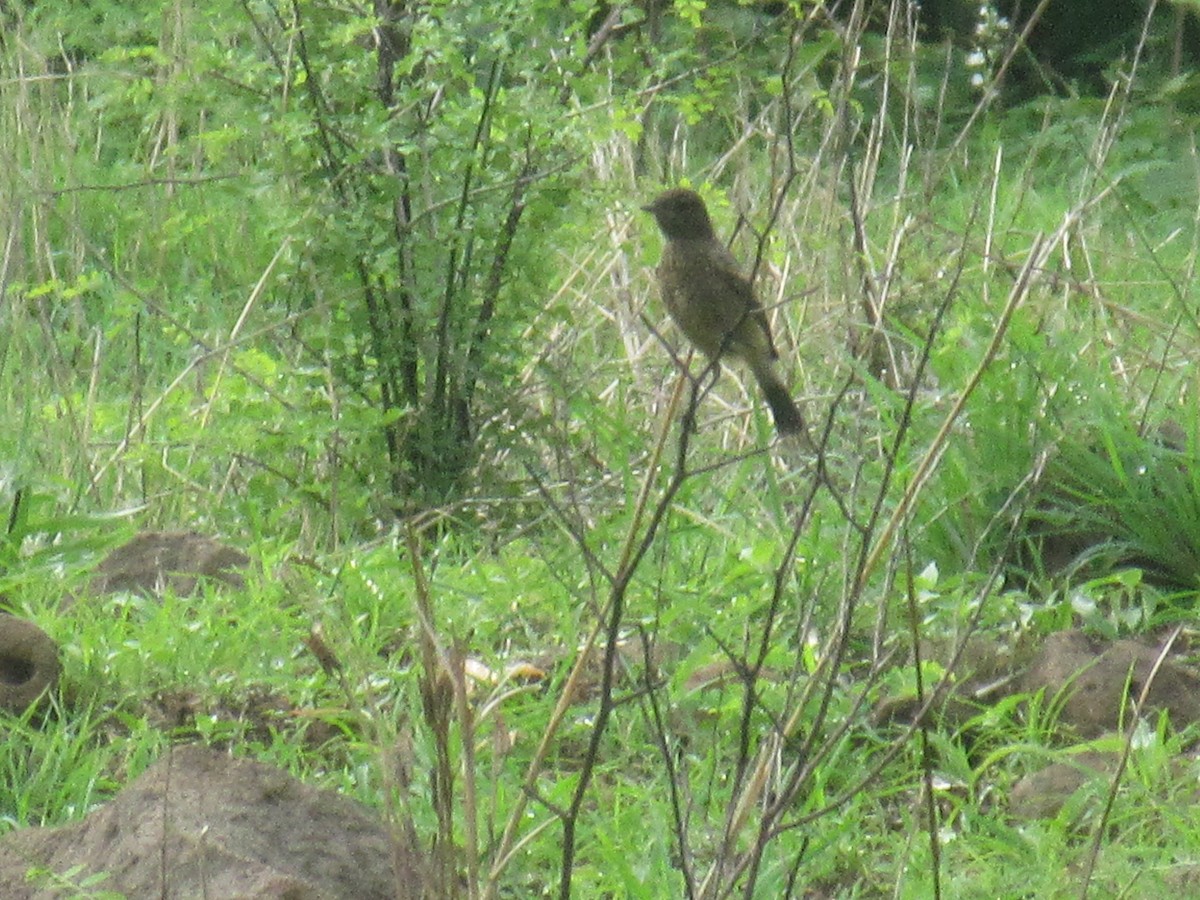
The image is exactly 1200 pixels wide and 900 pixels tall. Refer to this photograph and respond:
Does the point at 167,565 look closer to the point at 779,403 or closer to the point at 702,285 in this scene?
the point at 702,285

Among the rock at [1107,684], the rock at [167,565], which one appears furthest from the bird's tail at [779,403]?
the rock at [167,565]

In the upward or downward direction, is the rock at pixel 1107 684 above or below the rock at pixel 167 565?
above

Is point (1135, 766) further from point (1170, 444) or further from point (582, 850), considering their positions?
point (1170, 444)

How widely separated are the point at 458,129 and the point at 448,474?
0.97 meters

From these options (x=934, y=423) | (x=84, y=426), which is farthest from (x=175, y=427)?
(x=934, y=423)

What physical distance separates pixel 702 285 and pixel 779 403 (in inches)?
15.8

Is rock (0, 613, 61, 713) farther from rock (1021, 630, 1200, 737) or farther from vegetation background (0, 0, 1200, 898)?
rock (1021, 630, 1200, 737)

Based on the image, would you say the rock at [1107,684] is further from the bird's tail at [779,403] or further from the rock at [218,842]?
the rock at [218,842]

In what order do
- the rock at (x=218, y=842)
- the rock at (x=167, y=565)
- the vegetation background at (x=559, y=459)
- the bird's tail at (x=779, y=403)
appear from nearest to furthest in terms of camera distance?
the rock at (x=218, y=842), the vegetation background at (x=559, y=459), the rock at (x=167, y=565), the bird's tail at (x=779, y=403)

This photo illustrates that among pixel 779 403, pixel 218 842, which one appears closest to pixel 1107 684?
pixel 779 403

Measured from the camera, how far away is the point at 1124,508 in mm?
4406

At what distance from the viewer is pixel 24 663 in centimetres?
369

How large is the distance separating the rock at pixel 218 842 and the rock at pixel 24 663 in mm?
782

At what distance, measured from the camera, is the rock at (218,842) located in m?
2.68
